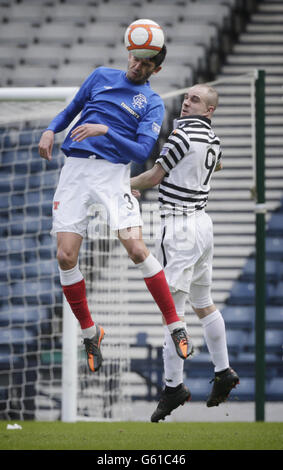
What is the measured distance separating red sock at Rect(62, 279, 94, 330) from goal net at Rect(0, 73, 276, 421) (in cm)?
185

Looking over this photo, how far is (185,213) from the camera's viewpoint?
465 centimetres

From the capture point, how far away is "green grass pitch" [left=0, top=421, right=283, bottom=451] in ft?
15.3

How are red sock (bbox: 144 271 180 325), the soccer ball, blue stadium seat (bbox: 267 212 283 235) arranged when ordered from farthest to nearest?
blue stadium seat (bbox: 267 212 283 235) → red sock (bbox: 144 271 180 325) → the soccer ball

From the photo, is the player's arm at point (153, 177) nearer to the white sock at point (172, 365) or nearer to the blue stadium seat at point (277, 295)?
the white sock at point (172, 365)

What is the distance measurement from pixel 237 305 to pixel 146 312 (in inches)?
42.4

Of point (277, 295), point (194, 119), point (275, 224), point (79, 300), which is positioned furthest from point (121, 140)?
point (275, 224)

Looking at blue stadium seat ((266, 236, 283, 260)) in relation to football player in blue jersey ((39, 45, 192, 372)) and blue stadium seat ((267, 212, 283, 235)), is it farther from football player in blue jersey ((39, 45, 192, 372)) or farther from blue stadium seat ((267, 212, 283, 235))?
football player in blue jersey ((39, 45, 192, 372))

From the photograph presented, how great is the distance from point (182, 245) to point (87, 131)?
906 millimetres

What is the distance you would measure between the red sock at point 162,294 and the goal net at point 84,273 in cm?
208

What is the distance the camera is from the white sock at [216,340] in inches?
190

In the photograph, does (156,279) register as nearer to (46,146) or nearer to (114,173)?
(114,173)

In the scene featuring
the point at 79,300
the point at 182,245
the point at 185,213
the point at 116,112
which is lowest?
the point at 79,300

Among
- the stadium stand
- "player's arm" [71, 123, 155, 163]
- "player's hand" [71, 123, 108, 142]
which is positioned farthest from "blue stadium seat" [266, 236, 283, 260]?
"player's hand" [71, 123, 108, 142]
